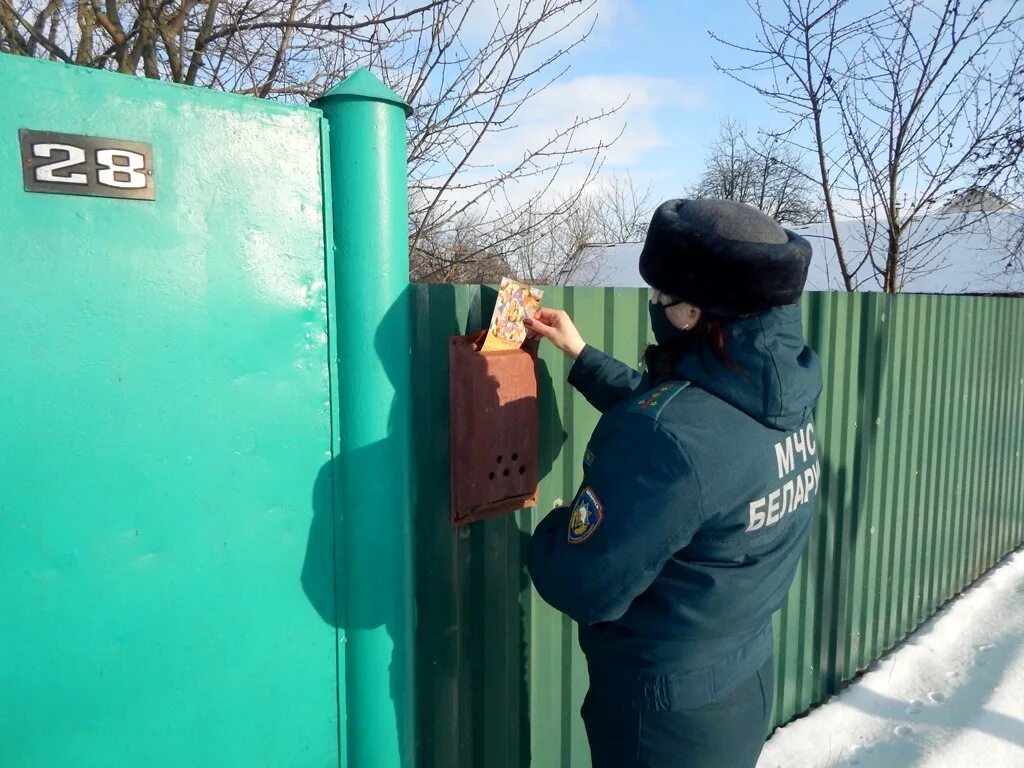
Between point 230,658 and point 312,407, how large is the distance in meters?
0.51

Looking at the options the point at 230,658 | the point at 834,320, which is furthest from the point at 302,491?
the point at 834,320

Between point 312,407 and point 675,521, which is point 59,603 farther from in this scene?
point 675,521

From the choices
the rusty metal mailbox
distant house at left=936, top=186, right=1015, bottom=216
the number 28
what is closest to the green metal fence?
the rusty metal mailbox

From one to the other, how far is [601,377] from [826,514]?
1987mm

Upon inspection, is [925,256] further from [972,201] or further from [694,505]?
[694,505]

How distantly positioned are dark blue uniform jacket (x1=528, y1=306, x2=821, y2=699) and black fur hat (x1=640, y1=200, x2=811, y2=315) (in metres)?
0.09

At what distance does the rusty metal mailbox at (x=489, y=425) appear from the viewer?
1.76 meters

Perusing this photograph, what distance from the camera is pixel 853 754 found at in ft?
9.95

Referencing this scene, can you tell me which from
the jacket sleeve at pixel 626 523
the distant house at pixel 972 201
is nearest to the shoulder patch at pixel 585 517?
the jacket sleeve at pixel 626 523

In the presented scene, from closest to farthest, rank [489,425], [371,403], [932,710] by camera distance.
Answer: [371,403] → [489,425] → [932,710]

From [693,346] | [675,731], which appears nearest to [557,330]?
[693,346]

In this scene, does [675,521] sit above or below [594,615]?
above

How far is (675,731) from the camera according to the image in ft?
5.16

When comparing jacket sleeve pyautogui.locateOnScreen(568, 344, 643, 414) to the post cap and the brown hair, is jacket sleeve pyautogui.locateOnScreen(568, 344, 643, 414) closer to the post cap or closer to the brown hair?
the brown hair
